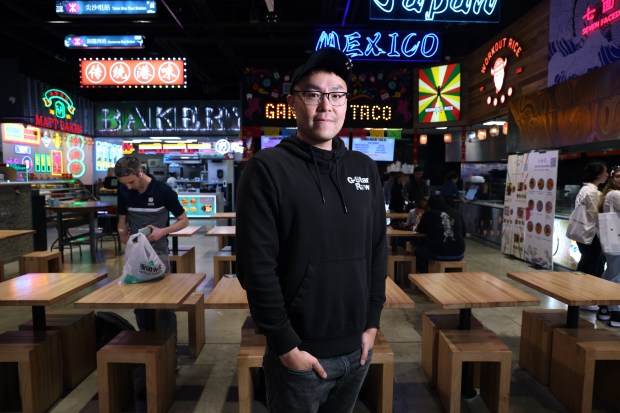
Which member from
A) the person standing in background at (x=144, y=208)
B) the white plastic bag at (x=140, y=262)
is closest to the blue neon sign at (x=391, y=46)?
the person standing in background at (x=144, y=208)

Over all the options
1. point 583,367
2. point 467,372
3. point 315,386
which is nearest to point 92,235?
point 467,372

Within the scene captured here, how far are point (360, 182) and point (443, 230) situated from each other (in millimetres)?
3845

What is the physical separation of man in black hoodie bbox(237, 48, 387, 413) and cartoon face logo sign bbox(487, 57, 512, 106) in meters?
7.23

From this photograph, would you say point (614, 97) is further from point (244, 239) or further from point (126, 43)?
point (126, 43)

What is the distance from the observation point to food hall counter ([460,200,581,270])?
19.9 feet

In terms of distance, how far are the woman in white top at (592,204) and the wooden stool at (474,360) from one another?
2.67m

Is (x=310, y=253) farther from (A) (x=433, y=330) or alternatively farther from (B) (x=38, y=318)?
(B) (x=38, y=318)

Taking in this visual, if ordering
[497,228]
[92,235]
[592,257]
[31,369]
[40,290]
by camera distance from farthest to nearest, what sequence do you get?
[497,228] < [92,235] < [592,257] < [40,290] < [31,369]

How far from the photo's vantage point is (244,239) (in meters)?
1.18

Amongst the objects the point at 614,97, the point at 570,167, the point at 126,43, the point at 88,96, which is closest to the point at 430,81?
the point at 570,167

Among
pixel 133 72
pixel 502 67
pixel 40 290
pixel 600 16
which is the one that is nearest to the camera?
pixel 40 290

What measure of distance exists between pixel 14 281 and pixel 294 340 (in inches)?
111

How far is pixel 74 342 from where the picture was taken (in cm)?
305

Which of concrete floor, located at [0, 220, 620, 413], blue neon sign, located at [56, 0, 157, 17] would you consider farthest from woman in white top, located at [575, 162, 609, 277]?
blue neon sign, located at [56, 0, 157, 17]
